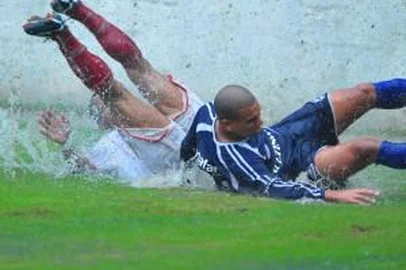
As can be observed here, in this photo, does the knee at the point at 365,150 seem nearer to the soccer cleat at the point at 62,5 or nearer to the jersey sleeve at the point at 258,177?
the jersey sleeve at the point at 258,177

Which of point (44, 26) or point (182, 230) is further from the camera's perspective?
point (44, 26)

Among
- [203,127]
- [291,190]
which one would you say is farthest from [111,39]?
[291,190]

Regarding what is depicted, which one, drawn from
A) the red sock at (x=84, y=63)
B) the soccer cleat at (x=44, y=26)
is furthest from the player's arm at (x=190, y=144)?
the soccer cleat at (x=44, y=26)

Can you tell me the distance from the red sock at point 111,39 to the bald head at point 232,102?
3.32 feet

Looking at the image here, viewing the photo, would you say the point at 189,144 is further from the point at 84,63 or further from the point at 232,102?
the point at 84,63

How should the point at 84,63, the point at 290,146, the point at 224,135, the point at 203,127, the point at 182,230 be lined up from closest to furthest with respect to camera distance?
the point at 182,230 → the point at 224,135 → the point at 203,127 → the point at 290,146 → the point at 84,63

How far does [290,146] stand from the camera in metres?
11.3

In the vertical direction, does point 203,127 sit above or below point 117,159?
above

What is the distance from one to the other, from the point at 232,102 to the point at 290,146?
577mm

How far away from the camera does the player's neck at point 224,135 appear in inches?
430

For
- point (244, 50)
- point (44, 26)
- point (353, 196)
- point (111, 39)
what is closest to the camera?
point (353, 196)

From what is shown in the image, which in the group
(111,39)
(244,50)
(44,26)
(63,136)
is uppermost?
(44,26)

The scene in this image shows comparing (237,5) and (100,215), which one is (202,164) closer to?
(100,215)

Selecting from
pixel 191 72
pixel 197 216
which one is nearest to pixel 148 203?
pixel 197 216
